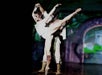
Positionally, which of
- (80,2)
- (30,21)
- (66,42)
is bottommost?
(30,21)

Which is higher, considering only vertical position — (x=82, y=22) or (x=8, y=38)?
(x=82, y=22)

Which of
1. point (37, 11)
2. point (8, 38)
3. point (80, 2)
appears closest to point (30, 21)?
point (8, 38)

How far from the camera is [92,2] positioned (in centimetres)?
750

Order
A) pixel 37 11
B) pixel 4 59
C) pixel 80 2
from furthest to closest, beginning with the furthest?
pixel 80 2 → pixel 37 11 → pixel 4 59

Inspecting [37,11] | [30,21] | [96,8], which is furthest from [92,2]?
[30,21]

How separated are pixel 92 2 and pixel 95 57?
5.26ft

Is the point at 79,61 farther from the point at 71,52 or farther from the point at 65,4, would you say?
the point at 65,4

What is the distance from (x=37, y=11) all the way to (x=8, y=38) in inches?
193

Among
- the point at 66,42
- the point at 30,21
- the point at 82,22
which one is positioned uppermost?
the point at 82,22

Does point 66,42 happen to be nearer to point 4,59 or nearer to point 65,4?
point 65,4

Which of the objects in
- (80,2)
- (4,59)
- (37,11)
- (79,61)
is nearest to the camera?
(4,59)

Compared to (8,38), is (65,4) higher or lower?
higher

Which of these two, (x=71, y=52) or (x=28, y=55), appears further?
(x=71, y=52)

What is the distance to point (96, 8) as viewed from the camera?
776 centimetres
